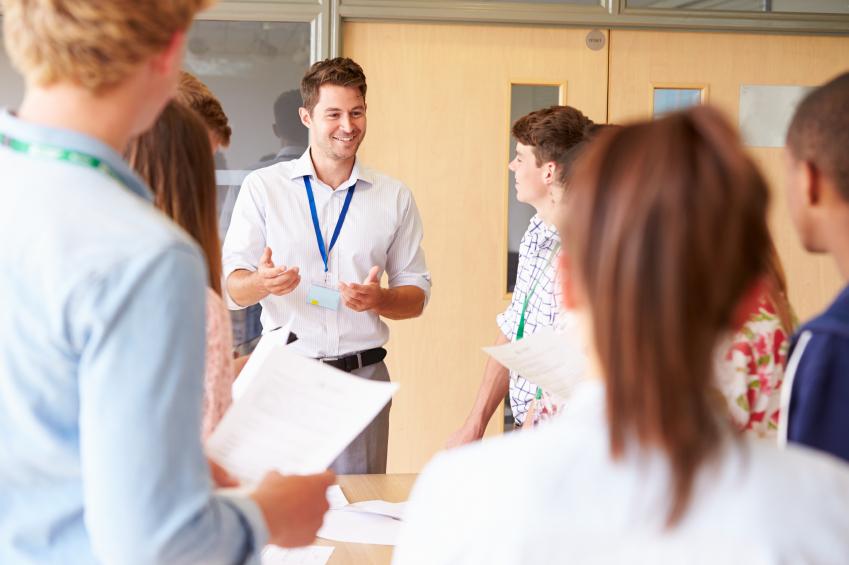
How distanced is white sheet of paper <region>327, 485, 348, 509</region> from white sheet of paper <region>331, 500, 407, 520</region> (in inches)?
1.3

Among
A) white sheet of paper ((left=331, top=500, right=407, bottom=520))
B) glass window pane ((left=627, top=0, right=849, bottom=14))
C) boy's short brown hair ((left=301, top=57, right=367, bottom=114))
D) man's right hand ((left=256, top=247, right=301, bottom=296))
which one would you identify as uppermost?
glass window pane ((left=627, top=0, right=849, bottom=14))

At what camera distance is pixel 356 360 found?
2.84m

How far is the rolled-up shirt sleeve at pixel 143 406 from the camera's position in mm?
788

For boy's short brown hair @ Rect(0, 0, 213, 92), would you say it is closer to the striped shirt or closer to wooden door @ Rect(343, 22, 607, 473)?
the striped shirt

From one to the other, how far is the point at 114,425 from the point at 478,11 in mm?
3173

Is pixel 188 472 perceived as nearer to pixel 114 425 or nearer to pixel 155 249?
pixel 114 425

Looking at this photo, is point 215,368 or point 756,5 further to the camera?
point 756,5

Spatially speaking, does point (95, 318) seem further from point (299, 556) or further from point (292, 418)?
point (299, 556)

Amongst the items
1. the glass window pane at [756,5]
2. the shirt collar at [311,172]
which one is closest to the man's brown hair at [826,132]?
the shirt collar at [311,172]

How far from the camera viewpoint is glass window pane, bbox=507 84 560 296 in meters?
3.80

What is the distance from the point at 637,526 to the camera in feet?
2.33

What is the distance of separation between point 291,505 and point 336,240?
2007mm

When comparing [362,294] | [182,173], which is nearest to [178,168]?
[182,173]

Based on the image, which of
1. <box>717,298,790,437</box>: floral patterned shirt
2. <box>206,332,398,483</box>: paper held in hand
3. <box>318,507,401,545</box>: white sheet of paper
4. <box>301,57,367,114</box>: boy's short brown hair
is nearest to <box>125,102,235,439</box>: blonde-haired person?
<box>206,332,398,483</box>: paper held in hand
